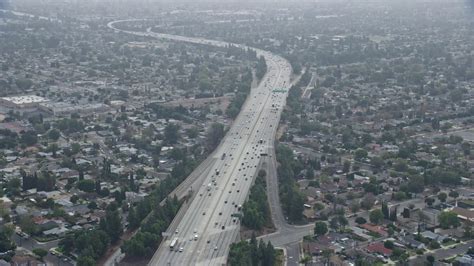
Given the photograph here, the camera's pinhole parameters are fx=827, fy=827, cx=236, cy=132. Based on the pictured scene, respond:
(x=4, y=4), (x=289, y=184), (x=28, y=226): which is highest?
(x=289, y=184)

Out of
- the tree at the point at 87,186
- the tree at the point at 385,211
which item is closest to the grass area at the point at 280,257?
the tree at the point at 385,211

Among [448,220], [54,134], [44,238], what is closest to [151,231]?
[44,238]

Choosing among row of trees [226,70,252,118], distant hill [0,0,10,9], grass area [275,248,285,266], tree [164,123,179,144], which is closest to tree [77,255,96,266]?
grass area [275,248,285,266]

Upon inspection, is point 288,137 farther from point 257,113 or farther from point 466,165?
point 466,165

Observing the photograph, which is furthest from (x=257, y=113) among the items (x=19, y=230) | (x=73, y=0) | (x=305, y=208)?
(x=73, y=0)

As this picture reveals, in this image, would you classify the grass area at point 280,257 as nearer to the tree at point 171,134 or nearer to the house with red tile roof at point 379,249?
the house with red tile roof at point 379,249

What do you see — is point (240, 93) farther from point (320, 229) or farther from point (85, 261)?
point (85, 261)

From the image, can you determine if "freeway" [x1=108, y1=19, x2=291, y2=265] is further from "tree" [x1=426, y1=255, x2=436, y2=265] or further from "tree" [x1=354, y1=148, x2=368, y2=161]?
"tree" [x1=426, y1=255, x2=436, y2=265]
